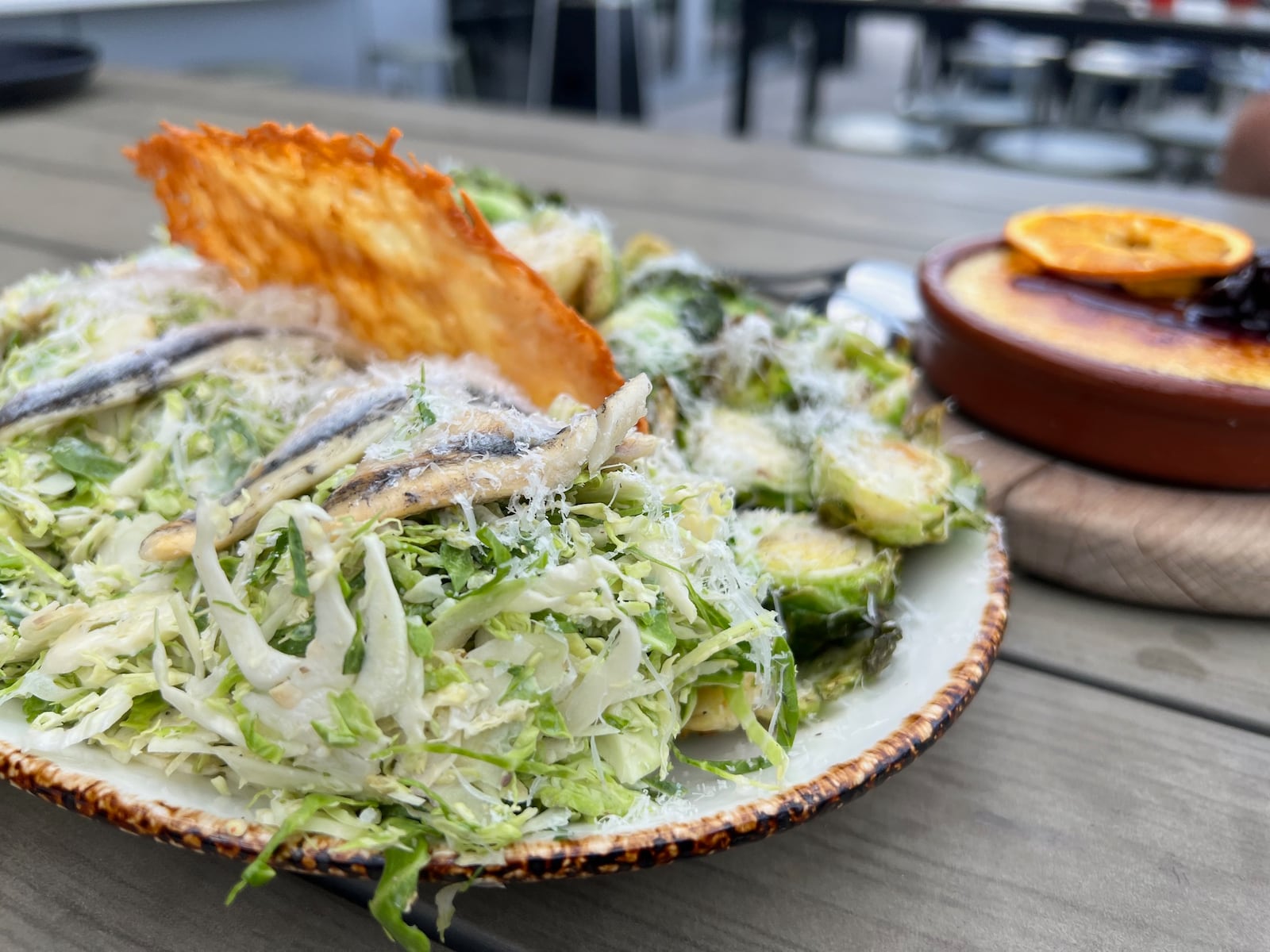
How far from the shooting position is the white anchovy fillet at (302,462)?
0.81 m

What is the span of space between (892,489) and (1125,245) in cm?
91

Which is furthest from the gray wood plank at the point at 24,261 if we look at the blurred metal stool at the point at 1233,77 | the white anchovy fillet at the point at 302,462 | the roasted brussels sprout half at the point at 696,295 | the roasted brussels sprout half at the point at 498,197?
the blurred metal stool at the point at 1233,77

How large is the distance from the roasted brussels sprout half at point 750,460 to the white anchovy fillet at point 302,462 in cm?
37

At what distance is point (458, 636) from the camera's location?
2.48ft

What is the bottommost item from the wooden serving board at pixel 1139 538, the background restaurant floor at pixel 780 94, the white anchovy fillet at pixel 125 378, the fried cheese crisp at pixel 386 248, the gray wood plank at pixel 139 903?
the background restaurant floor at pixel 780 94

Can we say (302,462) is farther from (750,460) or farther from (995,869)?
(995,869)

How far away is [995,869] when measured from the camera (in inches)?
32.4

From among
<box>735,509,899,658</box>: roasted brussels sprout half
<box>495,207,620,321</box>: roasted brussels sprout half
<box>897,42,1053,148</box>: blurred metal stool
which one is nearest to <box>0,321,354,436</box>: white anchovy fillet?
<box>495,207,620,321</box>: roasted brussels sprout half

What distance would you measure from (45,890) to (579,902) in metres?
0.41

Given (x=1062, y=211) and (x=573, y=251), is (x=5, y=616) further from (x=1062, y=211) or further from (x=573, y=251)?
(x=1062, y=211)

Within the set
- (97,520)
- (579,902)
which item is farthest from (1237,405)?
(97,520)

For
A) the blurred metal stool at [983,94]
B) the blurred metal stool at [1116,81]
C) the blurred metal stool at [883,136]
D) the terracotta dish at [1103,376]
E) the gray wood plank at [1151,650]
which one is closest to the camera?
the gray wood plank at [1151,650]

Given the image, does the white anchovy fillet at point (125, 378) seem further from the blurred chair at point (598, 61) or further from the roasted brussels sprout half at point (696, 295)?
the blurred chair at point (598, 61)

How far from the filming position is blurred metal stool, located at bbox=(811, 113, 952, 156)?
5.02m
